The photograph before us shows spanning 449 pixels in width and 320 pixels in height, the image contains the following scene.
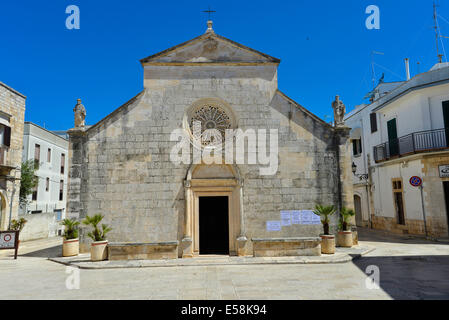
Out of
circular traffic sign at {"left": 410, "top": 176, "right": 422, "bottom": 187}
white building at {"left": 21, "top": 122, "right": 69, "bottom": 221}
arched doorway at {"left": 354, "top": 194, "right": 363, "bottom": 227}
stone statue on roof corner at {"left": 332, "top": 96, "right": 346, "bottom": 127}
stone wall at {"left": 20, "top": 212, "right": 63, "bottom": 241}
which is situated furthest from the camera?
white building at {"left": 21, "top": 122, "right": 69, "bottom": 221}

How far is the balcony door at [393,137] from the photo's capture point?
17.1 metres

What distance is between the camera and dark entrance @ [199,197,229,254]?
11.9 m

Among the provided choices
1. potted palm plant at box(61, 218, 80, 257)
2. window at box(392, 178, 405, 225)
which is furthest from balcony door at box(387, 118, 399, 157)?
potted palm plant at box(61, 218, 80, 257)

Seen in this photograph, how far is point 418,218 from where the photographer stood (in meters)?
15.3

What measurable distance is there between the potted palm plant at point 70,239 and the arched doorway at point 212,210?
4.11 metres

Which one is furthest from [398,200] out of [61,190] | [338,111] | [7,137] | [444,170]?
[61,190]

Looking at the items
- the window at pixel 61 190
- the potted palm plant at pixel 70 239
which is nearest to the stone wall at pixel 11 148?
the potted palm plant at pixel 70 239

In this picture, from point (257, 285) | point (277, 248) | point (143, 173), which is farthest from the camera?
point (143, 173)

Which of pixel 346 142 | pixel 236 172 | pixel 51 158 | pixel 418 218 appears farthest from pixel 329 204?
pixel 51 158

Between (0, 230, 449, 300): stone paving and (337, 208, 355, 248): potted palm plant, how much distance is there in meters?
1.03

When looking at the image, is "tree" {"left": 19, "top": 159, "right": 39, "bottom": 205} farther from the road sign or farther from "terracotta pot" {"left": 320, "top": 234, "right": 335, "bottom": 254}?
"terracotta pot" {"left": 320, "top": 234, "right": 335, "bottom": 254}

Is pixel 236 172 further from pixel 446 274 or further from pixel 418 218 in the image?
pixel 418 218

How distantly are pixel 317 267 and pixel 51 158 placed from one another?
24.8 m

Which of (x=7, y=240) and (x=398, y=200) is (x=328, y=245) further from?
(x=7, y=240)
